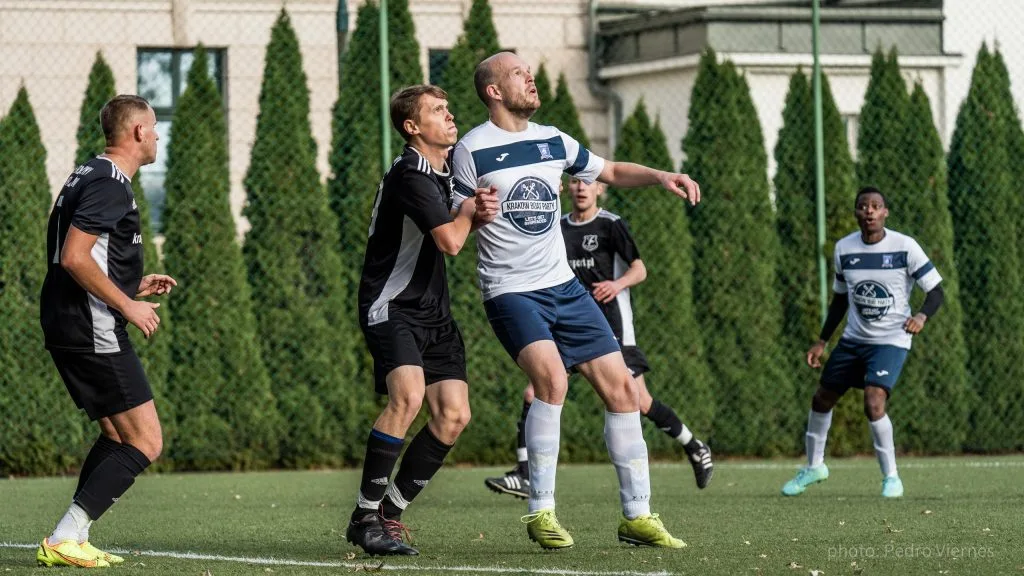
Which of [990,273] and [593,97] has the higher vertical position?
[593,97]

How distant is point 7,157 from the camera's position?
14062 mm

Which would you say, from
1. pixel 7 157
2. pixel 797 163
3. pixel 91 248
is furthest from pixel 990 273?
pixel 91 248

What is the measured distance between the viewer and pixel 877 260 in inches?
435

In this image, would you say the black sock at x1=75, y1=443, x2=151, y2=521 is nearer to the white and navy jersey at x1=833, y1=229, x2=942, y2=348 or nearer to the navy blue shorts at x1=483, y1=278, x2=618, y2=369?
the navy blue shorts at x1=483, y1=278, x2=618, y2=369

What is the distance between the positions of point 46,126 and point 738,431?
773cm

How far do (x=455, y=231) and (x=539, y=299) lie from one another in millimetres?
605

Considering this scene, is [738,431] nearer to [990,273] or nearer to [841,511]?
[990,273]

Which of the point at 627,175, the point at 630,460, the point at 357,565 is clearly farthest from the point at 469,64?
the point at 357,565

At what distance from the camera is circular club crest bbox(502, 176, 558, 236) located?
7.08 m

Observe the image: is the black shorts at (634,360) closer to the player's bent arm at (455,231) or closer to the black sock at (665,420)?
the black sock at (665,420)

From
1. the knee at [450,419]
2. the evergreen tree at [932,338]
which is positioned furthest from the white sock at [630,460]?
the evergreen tree at [932,338]

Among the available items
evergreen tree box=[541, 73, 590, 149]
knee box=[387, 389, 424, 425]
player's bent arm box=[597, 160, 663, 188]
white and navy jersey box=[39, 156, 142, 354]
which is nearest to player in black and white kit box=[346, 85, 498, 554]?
knee box=[387, 389, 424, 425]

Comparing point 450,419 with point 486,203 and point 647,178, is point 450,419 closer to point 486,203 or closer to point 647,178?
point 486,203

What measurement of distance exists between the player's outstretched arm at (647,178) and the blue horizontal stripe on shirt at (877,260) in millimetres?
3713
